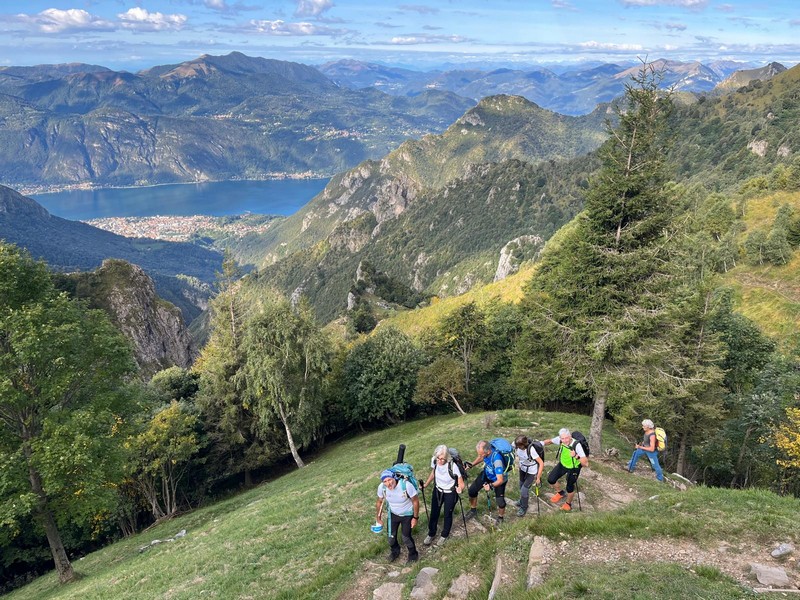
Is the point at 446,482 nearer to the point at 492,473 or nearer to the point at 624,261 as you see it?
the point at 492,473

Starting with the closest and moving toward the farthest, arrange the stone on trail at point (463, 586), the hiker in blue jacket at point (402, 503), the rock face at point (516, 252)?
the stone on trail at point (463, 586)
the hiker in blue jacket at point (402, 503)
the rock face at point (516, 252)

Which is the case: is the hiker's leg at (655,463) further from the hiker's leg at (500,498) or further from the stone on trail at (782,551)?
the hiker's leg at (500,498)

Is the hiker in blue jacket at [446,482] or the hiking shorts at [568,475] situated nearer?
the hiker in blue jacket at [446,482]

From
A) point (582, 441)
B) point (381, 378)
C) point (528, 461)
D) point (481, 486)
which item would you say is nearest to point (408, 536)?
point (481, 486)

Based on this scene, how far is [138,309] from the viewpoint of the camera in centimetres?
11319

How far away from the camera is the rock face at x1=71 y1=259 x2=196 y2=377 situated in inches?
4266

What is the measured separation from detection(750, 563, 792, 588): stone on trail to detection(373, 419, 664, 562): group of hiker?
4281mm

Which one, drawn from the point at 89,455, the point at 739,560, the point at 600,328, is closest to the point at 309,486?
the point at 89,455

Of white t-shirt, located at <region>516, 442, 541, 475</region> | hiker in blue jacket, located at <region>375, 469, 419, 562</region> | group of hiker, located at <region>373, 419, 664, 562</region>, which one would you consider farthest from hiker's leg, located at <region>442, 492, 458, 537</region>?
white t-shirt, located at <region>516, 442, 541, 475</region>

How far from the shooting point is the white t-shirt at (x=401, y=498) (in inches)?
439

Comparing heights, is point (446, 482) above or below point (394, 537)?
above

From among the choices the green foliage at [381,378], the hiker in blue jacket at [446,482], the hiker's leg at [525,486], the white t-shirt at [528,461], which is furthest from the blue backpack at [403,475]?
the green foliage at [381,378]

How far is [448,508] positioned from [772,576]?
6.79m

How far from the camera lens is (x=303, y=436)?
35594 mm
